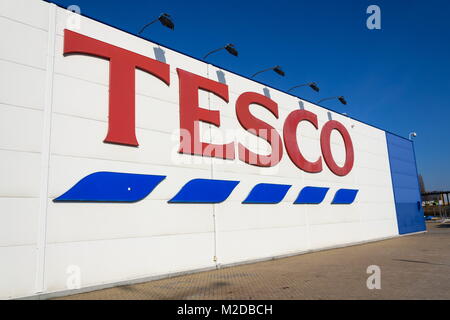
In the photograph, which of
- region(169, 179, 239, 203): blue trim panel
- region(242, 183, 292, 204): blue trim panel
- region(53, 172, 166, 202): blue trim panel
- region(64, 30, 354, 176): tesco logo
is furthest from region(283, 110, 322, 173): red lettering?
region(53, 172, 166, 202): blue trim panel

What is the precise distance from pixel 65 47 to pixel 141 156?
3.64 meters

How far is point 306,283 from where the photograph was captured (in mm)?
8750

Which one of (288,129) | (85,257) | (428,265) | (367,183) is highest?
(288,129)

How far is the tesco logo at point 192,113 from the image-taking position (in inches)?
383

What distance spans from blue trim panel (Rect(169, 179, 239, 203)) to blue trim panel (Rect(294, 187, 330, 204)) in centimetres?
444

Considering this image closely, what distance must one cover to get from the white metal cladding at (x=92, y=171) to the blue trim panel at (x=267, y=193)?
0.30 m

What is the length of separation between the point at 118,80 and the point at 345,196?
45.9ft

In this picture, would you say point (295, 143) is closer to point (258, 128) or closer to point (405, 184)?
point (258, 128)

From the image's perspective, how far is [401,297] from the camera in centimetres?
705

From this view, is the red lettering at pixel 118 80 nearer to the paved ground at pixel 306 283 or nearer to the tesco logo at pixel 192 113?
the tesco logo at pixel 192 113

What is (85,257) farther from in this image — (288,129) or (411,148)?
(411,148)

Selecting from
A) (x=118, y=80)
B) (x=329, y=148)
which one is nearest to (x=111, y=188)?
(x=118, y=80)

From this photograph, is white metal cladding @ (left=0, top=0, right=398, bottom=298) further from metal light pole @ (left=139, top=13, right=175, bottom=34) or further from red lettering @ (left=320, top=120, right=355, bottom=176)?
red lettering @ (left=320, top=120, right=355, bottom=176)
